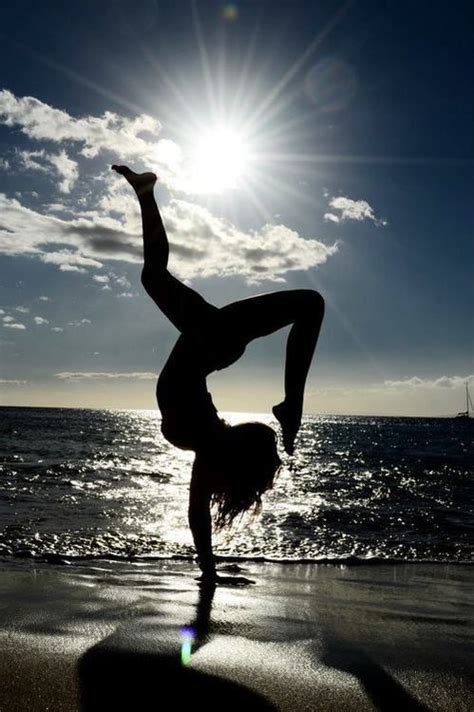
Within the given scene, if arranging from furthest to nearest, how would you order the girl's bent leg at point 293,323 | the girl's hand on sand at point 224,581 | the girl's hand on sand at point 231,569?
the girl's hand on sand at point 231,569 < the girl's hand on sand at point 224,581 < the girl's bent leg at point 293,323

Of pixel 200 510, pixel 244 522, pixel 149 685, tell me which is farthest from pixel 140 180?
pixel 244 522

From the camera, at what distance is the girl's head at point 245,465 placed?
3730 mm

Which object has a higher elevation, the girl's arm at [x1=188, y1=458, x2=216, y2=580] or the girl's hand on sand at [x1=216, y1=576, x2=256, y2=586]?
the girl's arm at [x1=188, y1=458, x2=216, y2=580]

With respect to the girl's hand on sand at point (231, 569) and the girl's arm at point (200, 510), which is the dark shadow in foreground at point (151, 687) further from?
the girl's hand on sand at point (231, 569)

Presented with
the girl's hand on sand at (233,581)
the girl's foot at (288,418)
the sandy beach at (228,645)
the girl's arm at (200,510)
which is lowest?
the girl's hand on sand at (233,581)

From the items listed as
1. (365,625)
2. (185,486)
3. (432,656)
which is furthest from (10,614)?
(185,486)

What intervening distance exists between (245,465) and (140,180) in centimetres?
200

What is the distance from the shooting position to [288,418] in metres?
3.23

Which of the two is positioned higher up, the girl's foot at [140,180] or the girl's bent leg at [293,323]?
the girl's foot at [140,180]

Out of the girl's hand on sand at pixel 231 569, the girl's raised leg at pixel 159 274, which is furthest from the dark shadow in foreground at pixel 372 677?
the girl's hand on sand at pixel 231 569

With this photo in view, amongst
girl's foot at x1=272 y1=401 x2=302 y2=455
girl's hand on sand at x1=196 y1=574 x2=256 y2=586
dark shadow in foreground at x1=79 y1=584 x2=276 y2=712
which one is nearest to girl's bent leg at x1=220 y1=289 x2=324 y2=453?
girl's foot at x1=272 y1=401 x2=302 y2=455

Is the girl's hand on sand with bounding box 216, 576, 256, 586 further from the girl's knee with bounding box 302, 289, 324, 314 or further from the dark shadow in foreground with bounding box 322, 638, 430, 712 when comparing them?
the girl's knee with bounding box 302, 289, 324, 314

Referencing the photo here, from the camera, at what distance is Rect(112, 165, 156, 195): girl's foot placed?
12.4 ft

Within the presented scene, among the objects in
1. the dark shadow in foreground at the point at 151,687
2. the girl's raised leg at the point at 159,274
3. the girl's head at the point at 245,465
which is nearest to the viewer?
the dark shadow in foreground at the point at 151,687
